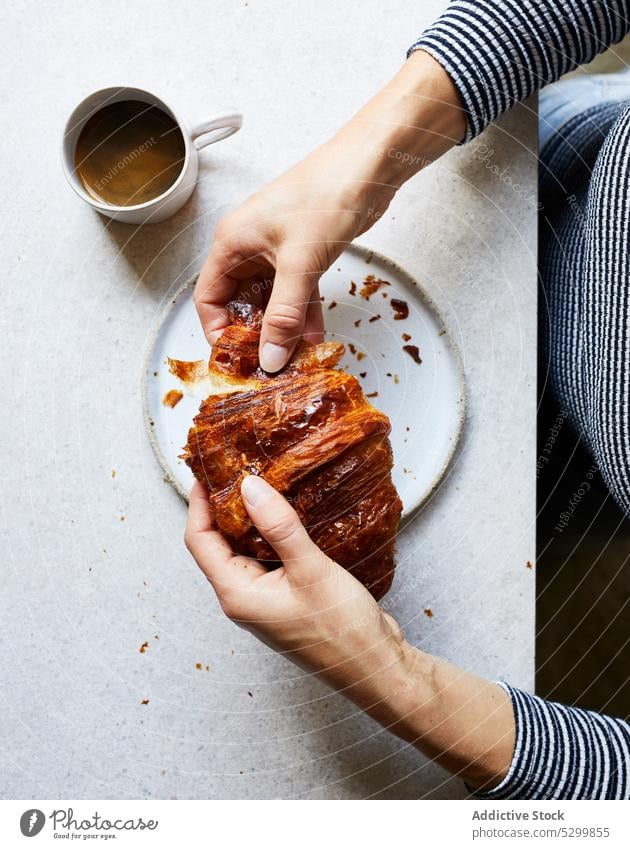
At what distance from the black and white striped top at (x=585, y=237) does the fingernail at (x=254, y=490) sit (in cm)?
46

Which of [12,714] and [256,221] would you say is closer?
[256,221]

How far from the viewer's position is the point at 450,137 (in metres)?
0.92

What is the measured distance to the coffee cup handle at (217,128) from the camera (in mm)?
891

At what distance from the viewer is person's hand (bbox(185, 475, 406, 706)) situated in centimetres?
74

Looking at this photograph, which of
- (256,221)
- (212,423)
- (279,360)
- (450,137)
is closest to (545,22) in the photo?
(450,137)

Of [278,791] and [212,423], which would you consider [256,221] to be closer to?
[212,423]

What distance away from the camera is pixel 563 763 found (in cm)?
85

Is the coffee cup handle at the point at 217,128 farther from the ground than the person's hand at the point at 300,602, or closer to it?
farther from the ground

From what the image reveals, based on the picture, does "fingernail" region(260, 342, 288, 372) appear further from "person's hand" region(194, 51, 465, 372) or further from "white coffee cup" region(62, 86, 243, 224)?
"white coffee cup" region(62, 86, 243, 224)

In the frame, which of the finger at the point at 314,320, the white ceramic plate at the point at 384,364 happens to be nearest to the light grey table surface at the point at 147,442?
the white ceramic plate at the point at 384,364

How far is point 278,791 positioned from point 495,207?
3.08ft

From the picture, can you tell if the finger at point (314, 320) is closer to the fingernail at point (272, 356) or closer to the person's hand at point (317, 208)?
the person's hand at point (317, 208)

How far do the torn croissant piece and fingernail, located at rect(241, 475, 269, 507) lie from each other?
1cm

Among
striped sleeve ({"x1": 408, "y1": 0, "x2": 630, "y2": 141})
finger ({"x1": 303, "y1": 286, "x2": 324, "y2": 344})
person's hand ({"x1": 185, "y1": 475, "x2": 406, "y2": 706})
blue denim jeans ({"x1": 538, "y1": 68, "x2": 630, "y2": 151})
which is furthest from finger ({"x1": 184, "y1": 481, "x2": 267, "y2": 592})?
blue denim jeans ({"x1": 538, "y1": 68, "x2": 630, "y2": 151})
